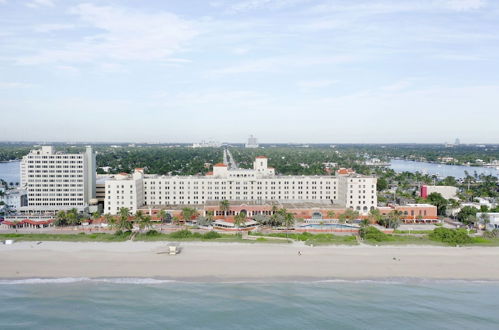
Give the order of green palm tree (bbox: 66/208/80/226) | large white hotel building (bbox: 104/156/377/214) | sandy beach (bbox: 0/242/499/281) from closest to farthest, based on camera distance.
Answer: sandy beach (bbox: 0/242/499/281) < green palm tree (bbox: 66/208/80/226) < large white hotel building (bbox: 104/156/377/214)

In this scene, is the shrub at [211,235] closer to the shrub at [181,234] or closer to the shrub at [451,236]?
the shrub at [181,234]

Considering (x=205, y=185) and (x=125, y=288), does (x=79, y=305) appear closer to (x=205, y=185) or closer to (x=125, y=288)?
(x=125, y=288)

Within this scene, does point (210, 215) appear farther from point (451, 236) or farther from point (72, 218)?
point (451, 236)

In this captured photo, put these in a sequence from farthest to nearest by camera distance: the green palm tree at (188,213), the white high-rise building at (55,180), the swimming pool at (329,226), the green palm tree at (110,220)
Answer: the white high-rise building at (55,180), the green palm tree at (188,213), the swimming pool at (329,226), the green palm tree at (110,220)

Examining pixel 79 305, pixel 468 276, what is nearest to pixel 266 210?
pixel 468 276

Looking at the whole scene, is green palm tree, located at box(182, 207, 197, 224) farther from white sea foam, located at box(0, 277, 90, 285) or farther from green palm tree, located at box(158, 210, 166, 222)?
white sea foam, located at box(0, 277, 90, 285)

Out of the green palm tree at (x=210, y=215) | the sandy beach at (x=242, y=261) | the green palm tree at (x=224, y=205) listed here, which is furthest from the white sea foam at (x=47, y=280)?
the green palm tree at (x=224, y=205)

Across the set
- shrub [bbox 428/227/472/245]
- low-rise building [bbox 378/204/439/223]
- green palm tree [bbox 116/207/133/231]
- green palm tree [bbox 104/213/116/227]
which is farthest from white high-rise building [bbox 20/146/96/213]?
shrub [bbox 428/227/472/245]
